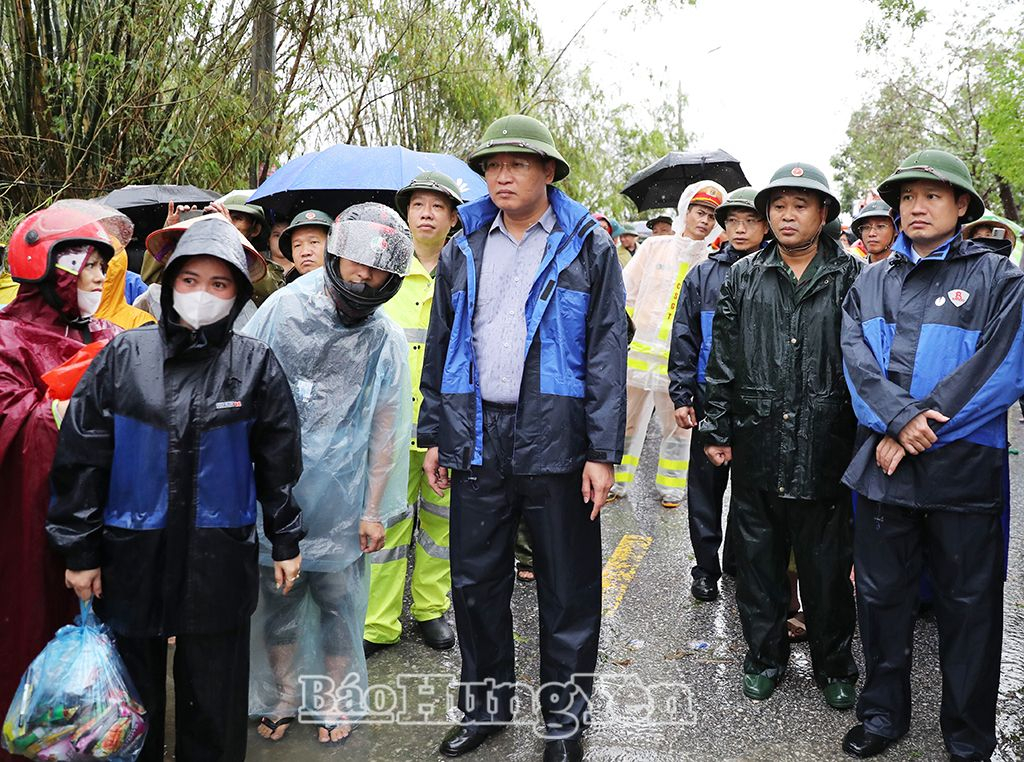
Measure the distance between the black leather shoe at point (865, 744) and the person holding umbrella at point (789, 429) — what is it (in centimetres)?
31

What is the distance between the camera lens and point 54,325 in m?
2.63

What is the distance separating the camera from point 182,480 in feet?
8.16

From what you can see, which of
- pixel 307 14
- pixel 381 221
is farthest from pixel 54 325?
pixel 307 14

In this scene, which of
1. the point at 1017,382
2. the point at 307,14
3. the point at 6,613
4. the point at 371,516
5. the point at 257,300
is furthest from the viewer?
the point at 307,14

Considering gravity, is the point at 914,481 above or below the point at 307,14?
below

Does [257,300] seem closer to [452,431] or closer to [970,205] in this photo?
[452,431]

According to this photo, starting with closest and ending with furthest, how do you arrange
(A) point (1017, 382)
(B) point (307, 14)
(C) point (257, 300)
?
(A) point (1017, 382)
(C) point (257, 300)
(B) point (307, 14)

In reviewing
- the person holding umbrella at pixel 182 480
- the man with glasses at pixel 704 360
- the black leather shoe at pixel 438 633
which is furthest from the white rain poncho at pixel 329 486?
the man with glasses at pixel 704 360

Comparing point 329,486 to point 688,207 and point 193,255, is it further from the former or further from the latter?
point 688,207

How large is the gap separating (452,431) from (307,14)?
620 centimetres

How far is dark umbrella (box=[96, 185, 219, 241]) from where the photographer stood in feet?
18.9

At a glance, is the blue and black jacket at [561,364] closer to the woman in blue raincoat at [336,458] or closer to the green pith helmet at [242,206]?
the woman in blue raincoat at [336,458]

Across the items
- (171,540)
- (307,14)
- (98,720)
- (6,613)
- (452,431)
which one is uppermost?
(307,14)

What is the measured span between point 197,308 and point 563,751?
6.53 feet
